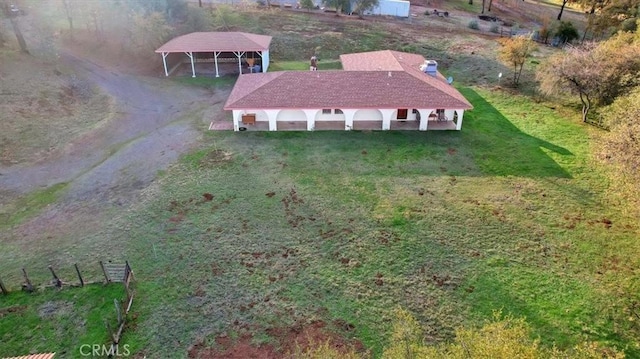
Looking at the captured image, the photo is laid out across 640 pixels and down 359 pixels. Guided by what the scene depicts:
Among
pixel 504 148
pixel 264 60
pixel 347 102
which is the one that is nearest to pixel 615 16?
pixel 504 148

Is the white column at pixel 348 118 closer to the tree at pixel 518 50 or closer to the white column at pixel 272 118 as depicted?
the white column at pixel 272 118

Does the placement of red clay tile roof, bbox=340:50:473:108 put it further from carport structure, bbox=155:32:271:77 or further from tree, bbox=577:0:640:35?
tree, bbox=577:0:640:35

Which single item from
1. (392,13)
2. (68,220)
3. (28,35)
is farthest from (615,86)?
(28,35)

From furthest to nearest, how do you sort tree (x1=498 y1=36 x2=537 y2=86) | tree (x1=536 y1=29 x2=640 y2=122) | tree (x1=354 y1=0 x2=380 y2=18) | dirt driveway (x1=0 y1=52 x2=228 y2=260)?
tree (x1=354 y1=0 x2=380 y2=18) → tree (x1=498 y1=36 x2=537 y2=86) → tree (x1=536 y1=29 x2=640 y2=122) → dirt driveway (x1=0 y1=52 x2=228 y2=260)

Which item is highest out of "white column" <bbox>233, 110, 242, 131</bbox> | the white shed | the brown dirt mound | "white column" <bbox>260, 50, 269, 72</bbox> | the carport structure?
the white shed

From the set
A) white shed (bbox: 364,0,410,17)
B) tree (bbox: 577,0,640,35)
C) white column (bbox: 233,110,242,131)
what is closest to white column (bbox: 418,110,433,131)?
white column (bbox: 233,110,242,131)

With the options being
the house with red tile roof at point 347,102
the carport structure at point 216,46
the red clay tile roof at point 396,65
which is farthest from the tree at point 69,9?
the red clay tile roof at point 396,65
